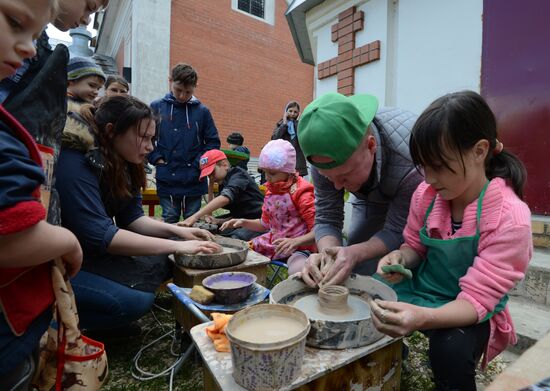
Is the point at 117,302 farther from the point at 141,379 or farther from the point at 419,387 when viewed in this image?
the point at 419,387

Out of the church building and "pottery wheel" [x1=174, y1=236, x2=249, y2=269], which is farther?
the church building

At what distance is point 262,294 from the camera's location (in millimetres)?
1614

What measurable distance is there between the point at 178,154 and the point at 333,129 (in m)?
2.60

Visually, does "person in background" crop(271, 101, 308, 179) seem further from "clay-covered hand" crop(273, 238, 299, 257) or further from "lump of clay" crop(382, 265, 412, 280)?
"lump of clay" crop(382, 265, 412, 280)

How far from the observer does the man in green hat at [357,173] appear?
144cm

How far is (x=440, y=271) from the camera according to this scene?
1.40 metres

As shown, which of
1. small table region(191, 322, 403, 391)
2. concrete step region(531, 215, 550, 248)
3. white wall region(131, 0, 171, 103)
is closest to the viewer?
small table region(191, 322, 403, 391)

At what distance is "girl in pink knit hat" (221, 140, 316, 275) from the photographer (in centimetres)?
251

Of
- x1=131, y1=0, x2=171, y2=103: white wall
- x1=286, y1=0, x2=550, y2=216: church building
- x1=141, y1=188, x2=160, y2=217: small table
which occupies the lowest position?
x1=141, y1=188, x2=160, y2=217: small table

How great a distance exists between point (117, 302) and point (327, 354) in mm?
1219

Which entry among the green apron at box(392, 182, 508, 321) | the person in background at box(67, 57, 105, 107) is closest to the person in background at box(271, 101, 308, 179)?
the person in background at box(67, 57, 105, 107)

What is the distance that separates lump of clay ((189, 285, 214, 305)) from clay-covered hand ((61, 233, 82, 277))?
1.70 ft

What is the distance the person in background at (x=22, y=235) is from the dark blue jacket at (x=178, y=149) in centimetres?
263

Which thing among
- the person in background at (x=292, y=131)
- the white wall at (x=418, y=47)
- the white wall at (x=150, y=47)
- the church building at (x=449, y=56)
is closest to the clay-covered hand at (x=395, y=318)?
the church building at (x=449, y=56)
